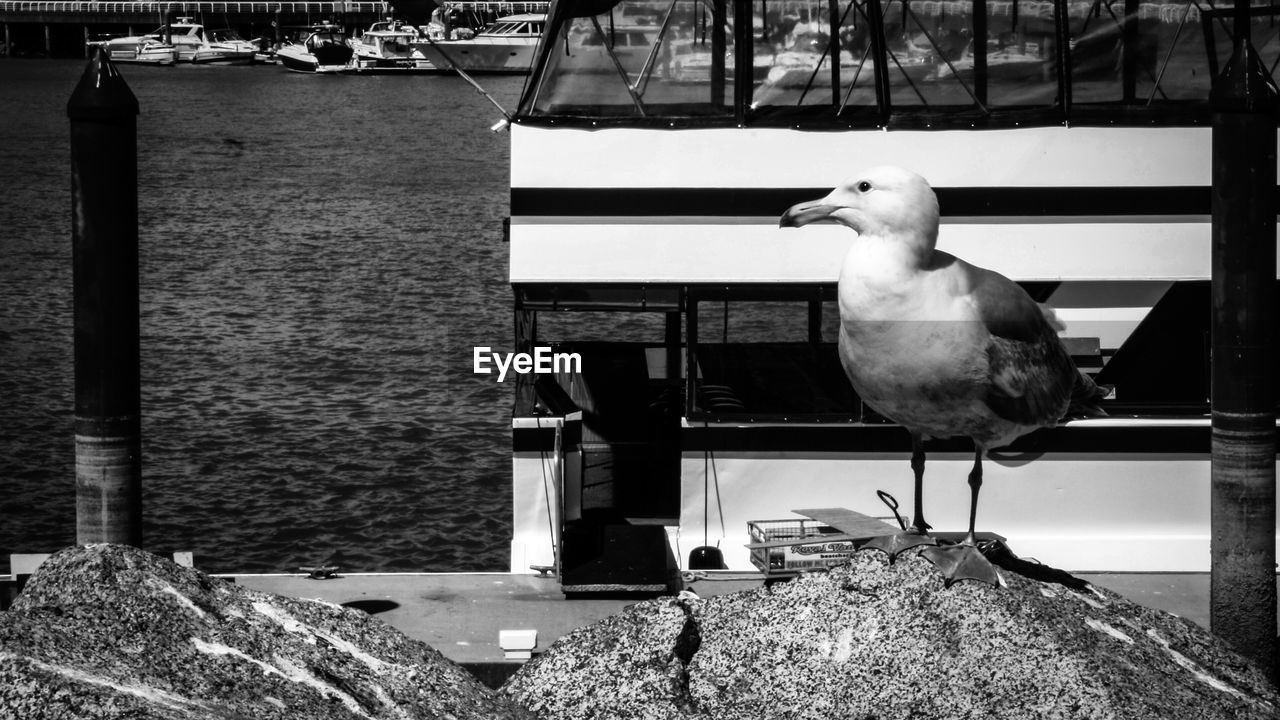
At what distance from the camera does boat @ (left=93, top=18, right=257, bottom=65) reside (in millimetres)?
138000

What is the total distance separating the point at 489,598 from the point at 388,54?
389 feet

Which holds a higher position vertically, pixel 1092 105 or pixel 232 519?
pixel 1092 105

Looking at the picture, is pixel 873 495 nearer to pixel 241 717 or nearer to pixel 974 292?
pixel 974 292

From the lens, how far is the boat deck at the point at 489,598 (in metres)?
12.5

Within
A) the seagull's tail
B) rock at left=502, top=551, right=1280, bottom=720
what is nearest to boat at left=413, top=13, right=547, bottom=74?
the seagull's tail

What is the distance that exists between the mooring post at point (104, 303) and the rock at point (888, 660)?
3680 millimetres

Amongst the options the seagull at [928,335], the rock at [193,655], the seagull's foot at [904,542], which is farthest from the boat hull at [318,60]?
the seagull at [928,335]

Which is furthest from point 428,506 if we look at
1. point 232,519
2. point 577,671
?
point 577,671

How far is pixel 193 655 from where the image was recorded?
7582 mm

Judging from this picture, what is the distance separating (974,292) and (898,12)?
6.18 meters

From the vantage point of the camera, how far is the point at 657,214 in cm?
1338

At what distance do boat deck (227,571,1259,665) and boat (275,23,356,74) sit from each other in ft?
399
